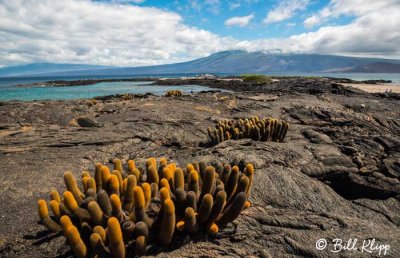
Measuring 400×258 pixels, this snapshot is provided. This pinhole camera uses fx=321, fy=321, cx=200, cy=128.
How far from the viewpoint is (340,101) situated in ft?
58.9

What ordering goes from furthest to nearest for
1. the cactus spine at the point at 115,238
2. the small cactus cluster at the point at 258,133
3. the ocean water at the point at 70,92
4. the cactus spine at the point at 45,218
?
the ocean water at the point at 70,92
the small cactus cluster at the point at 258,133
the cactus spine at the point at 45,218
the cactus spine at the point at 115,238

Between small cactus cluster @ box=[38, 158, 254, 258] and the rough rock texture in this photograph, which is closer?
small cactus cluster @ box=[38, 158, 254, 258]

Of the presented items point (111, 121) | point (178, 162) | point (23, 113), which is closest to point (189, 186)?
point (178, 162)

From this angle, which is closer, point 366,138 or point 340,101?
point 366,138

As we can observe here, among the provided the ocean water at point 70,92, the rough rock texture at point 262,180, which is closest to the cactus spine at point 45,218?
the rough rock texture at point 262,180

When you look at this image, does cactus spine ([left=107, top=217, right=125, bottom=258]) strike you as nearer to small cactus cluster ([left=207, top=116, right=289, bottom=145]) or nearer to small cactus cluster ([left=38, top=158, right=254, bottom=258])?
small cactus cluster ([left=38, top=158, right=254, bottom=258])

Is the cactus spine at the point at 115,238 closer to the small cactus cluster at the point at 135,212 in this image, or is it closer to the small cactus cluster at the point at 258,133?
the small cactus cluster at the point at 135,212

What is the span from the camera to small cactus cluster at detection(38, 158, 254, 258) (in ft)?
10.5

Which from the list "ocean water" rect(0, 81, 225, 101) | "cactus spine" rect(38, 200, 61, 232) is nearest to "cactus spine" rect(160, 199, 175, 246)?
"cactus spine" rect(38, 200, 61, 232)

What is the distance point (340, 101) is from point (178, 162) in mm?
14266

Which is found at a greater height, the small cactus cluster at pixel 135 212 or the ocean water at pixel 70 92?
the small cactus cluster at pixel 135 212

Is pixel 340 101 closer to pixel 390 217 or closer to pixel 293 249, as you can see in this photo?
pixel 390 217

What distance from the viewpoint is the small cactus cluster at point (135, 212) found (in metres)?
3.20

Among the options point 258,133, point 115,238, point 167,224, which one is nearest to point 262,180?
point 167,224
